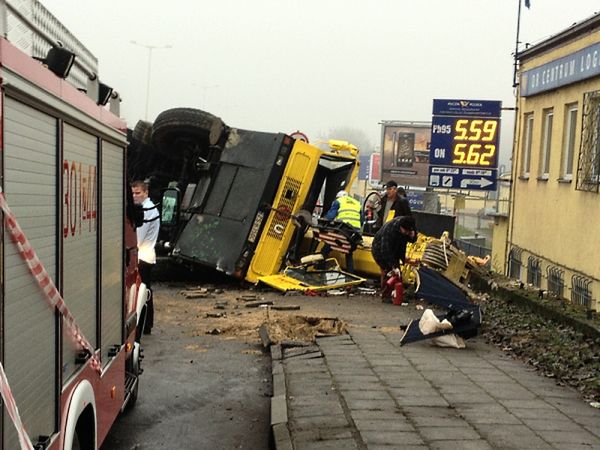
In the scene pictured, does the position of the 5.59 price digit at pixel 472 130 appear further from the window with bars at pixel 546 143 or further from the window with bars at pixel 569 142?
the window with bars at pixel 569 142

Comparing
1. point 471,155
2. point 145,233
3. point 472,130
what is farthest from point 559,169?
point 145,233

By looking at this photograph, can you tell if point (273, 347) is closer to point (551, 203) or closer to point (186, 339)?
point (186, 339)

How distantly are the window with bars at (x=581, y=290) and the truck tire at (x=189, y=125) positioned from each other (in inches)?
263

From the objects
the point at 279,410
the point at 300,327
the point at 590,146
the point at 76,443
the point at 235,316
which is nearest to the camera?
the point at 76,443

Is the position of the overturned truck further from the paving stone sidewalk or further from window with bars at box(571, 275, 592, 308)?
the paving stone sidewalk

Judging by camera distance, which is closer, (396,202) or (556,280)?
(396,202)

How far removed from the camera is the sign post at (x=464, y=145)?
21641 millimetres

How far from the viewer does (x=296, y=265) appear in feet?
46.8

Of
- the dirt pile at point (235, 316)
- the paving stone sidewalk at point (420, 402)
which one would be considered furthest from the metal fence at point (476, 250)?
the paving stone sidewalk at point (420, 402)

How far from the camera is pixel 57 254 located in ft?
10.7

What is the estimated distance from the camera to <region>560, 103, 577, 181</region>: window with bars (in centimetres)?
1568

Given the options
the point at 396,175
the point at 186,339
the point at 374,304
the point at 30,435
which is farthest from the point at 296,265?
the point at 396,175

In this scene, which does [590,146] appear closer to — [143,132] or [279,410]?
[143,132]

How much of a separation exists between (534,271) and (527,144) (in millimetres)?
3435
